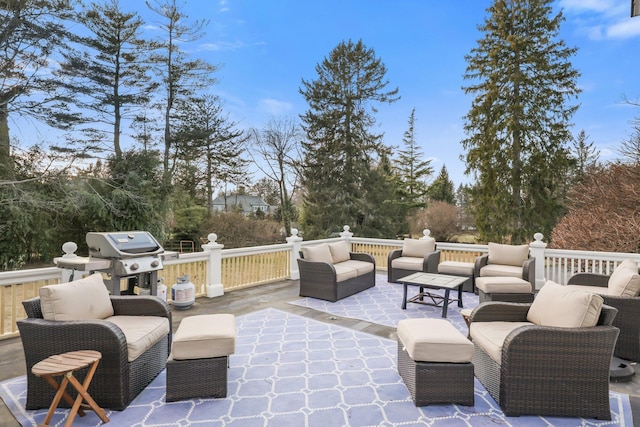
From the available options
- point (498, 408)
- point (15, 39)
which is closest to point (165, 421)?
point (498, 408)

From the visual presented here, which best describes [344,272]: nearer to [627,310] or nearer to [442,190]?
[627,310]

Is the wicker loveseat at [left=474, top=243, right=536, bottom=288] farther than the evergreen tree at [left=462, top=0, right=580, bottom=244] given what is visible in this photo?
No

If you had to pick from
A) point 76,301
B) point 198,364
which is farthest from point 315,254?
point 76,301

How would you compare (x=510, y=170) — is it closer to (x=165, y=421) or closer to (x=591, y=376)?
(x=591, y=376)

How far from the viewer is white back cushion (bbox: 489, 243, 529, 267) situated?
5777 millimetres

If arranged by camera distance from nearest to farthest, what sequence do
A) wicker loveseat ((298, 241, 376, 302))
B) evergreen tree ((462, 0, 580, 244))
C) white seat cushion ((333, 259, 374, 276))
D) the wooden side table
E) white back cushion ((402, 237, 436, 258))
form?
the wooden side table → wicker loveseat ((298, 241, 376, 302)) → white seat cushion ((333, 259, 374, 276)) → white back cushion ((402, 237, 436, 258)) → evergreen tree ((462, 0, 580, 244))

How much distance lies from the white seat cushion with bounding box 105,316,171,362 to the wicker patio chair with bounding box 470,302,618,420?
2580 mm

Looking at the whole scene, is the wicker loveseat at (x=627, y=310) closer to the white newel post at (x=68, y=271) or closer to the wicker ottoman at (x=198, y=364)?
the wicker ottoman at (x=198, y=364)

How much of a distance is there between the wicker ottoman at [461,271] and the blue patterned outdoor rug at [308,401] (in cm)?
304

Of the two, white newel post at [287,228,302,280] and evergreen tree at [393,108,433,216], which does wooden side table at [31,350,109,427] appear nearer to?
white newel post at [287,228,302,280]

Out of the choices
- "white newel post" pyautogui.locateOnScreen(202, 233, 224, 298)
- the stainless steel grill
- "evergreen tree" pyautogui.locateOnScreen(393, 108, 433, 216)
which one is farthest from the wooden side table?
"evergreen tree" pyautogui.locateOnScreen(393, 108, 433, 216)

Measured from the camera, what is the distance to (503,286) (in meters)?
4.64

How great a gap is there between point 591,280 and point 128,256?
17.6 ft

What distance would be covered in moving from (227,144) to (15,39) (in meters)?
9.83
